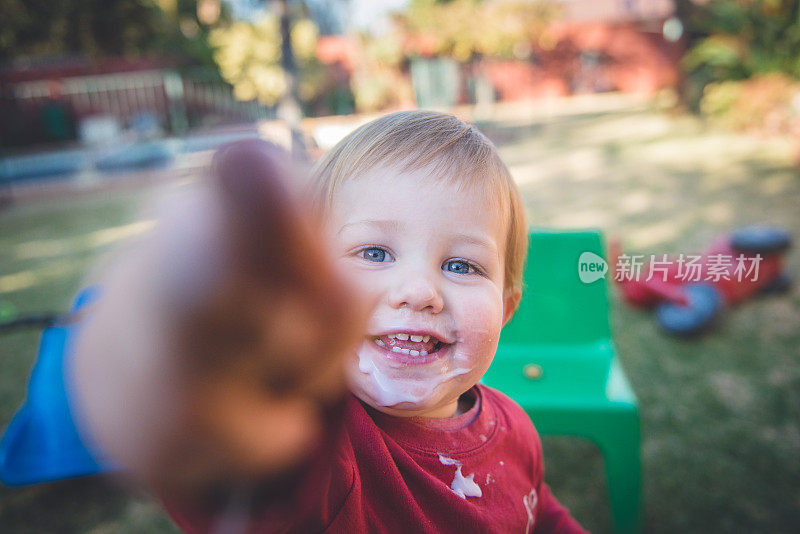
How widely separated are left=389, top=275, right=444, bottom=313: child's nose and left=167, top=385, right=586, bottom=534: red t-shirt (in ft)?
0.43

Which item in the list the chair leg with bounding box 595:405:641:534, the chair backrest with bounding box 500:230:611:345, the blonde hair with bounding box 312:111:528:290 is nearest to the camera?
the blonde hair with bounding box 312:111:528:290

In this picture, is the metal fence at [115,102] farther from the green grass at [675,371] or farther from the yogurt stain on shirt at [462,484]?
the yogurt stain on shirt at [462,484]

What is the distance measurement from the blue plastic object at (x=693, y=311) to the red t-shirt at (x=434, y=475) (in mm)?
1912

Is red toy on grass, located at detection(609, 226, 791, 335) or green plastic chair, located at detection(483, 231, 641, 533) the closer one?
green plastic chair, located at detection(483, 231, 641, 533)

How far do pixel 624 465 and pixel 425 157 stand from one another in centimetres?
109

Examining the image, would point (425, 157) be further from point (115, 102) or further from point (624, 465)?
point (115, 102)

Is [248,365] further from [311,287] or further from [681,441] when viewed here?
[681,441]

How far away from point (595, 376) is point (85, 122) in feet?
43.1

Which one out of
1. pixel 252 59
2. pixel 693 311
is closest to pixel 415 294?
pixel 693 311

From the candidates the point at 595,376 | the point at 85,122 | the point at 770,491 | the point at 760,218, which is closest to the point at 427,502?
the point at 595,376

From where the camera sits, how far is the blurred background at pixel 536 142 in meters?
1.71

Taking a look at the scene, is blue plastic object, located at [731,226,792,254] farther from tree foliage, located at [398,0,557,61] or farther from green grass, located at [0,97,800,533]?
tree foliage, located at [398,0,557,61]

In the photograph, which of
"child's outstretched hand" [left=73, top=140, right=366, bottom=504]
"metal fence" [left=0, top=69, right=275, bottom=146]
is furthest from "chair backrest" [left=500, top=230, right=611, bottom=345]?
"metal fence" [left=0, top=69, right=275, bottom=146]

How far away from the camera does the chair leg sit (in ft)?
4.30
